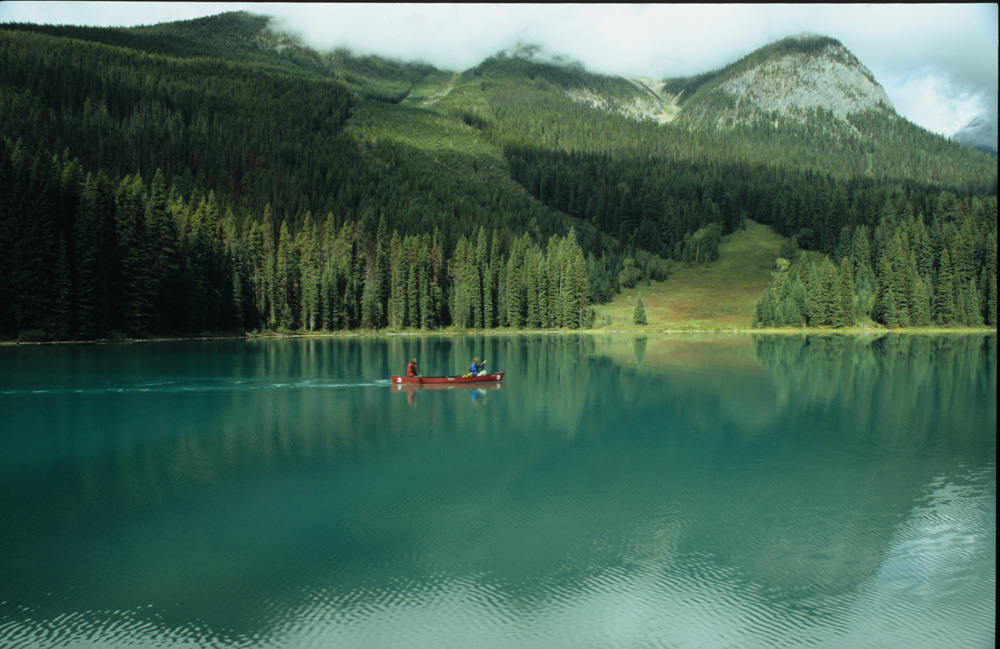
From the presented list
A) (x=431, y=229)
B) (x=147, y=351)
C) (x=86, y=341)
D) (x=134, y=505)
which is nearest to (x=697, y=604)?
(x=134, y=505)

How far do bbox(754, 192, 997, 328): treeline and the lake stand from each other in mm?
78464

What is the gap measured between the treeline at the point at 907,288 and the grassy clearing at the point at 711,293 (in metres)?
9.35

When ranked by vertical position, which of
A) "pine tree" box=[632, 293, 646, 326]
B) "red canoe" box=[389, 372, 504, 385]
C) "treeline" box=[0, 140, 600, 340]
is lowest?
"red canoe" box=[389, 372, 504, 385]

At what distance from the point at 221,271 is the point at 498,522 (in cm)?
9165

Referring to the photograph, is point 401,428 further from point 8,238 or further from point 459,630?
point 8,238

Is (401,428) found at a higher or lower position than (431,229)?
lower

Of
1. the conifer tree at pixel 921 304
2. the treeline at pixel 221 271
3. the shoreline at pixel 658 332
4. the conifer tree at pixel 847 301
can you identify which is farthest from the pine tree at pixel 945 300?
the treeline at pixel 221 271

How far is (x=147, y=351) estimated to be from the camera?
68.0 m

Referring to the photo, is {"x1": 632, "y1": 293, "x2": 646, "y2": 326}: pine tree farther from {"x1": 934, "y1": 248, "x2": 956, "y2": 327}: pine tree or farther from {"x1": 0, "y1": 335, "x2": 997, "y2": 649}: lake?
{"x1": 0, "y1": 335, "x2": 997, "y2": 649}: lake

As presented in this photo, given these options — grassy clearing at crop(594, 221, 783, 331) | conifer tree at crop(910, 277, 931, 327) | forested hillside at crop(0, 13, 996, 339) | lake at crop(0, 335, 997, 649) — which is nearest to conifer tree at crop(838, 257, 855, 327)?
forested hillside at crop(0, 13, 996, 339)

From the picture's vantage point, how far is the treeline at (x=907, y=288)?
107500 millimetres

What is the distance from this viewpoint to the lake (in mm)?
12219

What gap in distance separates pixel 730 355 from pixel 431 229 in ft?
292

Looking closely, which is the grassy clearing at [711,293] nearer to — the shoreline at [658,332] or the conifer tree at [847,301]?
the shoreline at [658,332]
